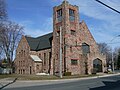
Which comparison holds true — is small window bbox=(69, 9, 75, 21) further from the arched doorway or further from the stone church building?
the arched doorway

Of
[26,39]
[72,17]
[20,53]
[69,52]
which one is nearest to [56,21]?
[72,17]

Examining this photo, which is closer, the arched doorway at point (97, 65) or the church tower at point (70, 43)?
the church tower at point (70, 43)

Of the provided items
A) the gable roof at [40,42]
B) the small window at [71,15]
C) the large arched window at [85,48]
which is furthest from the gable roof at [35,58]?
the small window at [71,15]

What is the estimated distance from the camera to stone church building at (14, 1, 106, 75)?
2025 inches

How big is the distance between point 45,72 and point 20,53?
1487 centimetres

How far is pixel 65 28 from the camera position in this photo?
5122 cm

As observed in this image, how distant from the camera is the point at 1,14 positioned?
43.1m

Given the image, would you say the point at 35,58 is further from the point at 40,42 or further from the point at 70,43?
the point at 70,43

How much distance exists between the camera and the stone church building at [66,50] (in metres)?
51.4

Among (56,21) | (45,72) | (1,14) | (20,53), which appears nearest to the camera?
(1,14)

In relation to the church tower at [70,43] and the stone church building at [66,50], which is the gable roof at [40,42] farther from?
the church tower at [70,43]

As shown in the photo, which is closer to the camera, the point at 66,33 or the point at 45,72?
the point at 66,33

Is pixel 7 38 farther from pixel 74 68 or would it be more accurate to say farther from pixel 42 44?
pixel 74 68

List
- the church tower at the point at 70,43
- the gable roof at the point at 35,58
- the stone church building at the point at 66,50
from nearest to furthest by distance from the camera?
1. the church tower at the point at 70,43
2. the stone church building at the point at 66,50
3. the gable roof at the point at 35,58
